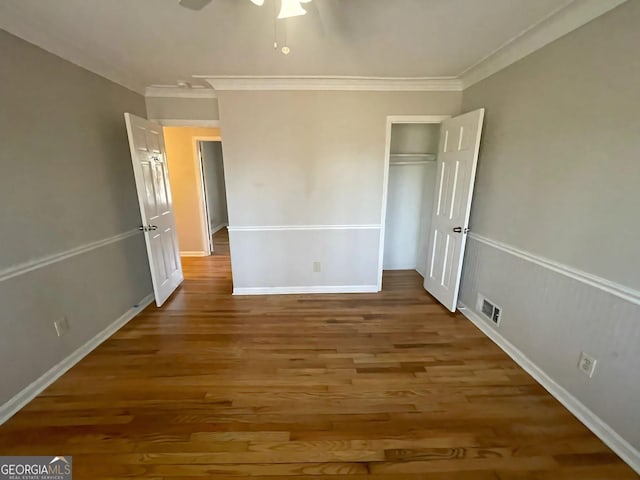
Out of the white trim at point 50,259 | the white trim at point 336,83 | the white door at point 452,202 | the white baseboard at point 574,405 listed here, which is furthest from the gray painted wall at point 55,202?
the white baseboard at point 574,405

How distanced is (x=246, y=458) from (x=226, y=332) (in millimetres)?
1300

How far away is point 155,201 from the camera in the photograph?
10.0ft

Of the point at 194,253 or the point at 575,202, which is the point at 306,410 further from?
the point at 194,253

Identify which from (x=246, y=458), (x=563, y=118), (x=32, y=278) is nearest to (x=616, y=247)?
(x=563, y=118)

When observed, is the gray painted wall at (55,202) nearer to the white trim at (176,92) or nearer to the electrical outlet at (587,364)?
the white trim at (176,92)

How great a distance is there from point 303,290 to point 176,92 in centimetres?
280

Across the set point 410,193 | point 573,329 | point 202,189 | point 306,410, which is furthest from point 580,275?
point 202,189

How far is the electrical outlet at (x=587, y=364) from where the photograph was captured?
163cm

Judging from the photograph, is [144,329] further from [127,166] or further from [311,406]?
[311,406]

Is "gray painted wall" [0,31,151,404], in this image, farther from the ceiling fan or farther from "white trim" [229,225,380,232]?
the ceiling fan

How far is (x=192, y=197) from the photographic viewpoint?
4.81 meters

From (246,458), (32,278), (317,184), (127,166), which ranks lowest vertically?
(246,458)

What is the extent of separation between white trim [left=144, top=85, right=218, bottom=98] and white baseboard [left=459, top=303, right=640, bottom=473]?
153 inches

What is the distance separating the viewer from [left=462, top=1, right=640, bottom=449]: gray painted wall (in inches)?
56.8
